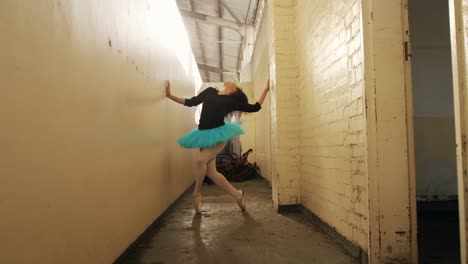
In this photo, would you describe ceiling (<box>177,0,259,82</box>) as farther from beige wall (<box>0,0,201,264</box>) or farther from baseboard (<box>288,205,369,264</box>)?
beige wall (<box>0,0,201,264</box>)

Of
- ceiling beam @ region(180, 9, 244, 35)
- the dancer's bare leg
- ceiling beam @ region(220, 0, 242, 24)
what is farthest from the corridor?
ceiling beam @ region(180, 9, 244, 35)

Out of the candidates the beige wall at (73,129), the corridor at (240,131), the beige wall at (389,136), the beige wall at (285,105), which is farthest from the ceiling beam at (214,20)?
the beige wall at (389,136)

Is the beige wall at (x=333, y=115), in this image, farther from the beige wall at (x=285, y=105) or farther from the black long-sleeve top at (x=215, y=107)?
the black long-sleeve top at (x=215, y=107)

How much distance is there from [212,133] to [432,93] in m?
2.50

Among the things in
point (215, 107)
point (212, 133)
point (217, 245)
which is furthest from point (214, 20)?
point (217, 245)

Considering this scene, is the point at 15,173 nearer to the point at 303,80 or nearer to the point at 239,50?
the point at 303,80


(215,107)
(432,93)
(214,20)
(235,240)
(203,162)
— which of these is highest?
(214,20)

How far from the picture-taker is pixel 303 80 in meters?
3.29

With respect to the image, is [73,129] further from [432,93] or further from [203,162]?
[432,93]

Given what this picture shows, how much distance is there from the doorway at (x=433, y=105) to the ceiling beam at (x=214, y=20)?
4753 mm

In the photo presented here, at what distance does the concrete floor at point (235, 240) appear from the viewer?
6.62 ft

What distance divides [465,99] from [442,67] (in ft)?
9.89

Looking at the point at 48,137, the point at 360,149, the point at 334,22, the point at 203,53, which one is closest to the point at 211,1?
the point at 203,53

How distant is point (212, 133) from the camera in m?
3.30
